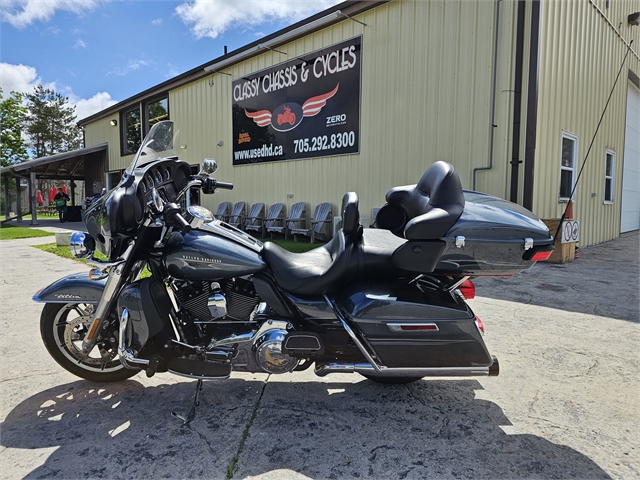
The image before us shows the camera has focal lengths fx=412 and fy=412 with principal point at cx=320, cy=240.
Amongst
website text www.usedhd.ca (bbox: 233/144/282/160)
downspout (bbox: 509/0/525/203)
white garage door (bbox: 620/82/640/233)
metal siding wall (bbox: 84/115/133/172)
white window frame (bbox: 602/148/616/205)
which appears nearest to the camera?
downspout (bbox: 509/0/525/203)

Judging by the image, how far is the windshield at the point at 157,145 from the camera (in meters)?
2.19

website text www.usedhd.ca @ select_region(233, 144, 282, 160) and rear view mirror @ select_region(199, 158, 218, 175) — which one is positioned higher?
website text www.usedhd.ca @ select_region(233, 144, 282, 160)

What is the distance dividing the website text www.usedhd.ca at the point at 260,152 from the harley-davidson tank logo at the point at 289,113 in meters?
0.47

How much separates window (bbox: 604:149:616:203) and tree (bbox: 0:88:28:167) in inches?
1377

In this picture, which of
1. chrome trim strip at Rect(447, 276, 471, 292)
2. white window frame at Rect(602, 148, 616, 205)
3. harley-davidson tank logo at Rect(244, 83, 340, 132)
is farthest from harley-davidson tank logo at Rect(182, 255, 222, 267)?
white window frame at Rect(602, 148, 616, 205)

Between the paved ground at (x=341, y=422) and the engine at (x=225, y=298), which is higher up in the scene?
the engine at (x=225, y=298)

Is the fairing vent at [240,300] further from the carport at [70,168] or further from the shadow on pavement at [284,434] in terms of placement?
the carport at [70,168]

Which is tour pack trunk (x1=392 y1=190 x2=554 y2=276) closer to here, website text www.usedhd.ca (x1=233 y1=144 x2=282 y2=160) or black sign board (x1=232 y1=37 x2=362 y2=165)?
black sign board (x1=232 y1=37 x2=362 y2=165)

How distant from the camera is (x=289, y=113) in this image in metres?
9.59

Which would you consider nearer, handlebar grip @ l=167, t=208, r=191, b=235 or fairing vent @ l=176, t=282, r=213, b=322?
handlebar grip @ l=167, t=208, r=191, b=235

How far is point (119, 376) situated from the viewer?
2426 millimetres

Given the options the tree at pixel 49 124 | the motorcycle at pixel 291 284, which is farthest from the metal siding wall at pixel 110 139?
the tree at pixel 49 124

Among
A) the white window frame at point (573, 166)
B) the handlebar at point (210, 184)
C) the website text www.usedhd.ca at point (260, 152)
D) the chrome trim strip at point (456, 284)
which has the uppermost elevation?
the website text www.usedhd.ca at point (260, 152)

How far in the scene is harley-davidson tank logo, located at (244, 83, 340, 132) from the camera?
29.3 feet
